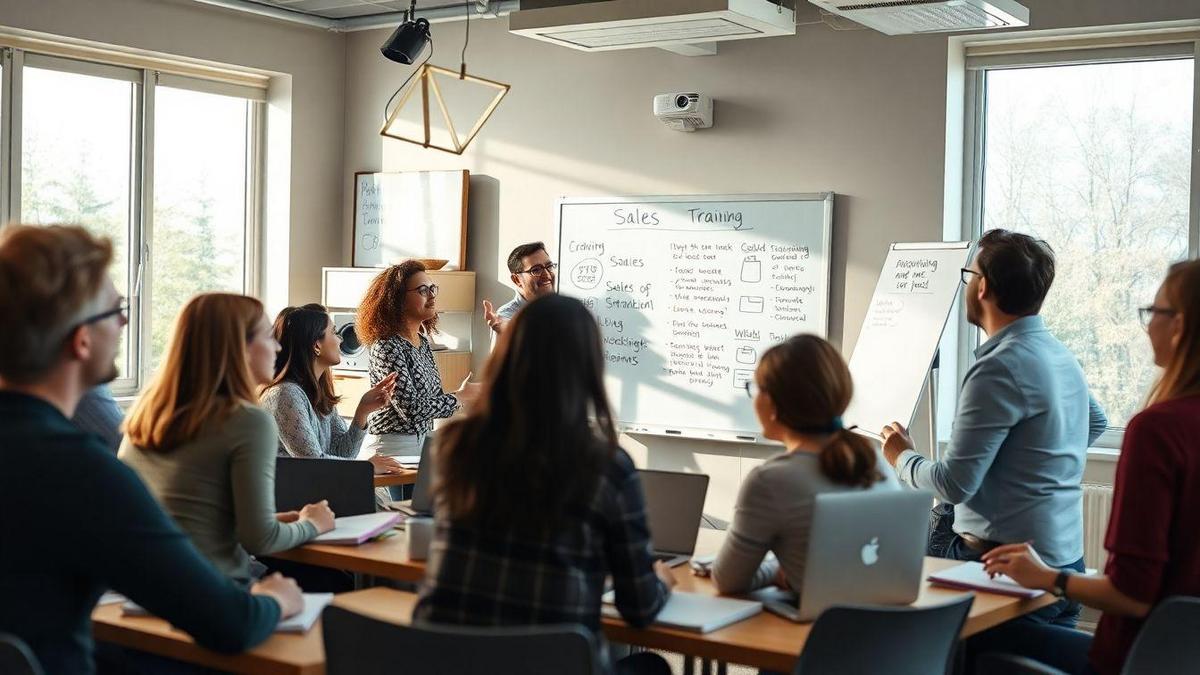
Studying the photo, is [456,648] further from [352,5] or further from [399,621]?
[352,5]

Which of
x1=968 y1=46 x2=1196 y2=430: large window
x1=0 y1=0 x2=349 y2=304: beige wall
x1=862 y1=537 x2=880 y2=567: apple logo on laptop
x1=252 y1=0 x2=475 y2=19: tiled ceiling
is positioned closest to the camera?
x1=862 y1=537 x2=880 y2=567: apple logo on laptop

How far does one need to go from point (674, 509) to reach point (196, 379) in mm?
1192

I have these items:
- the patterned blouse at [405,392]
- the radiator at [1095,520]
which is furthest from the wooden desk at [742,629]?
the radiator at [1095,520]

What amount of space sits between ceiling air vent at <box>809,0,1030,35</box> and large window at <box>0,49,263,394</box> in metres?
3.63

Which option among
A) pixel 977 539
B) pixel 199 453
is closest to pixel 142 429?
pixel 199 453

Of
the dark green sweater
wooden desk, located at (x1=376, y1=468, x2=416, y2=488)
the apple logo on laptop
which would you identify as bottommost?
wooden desk, located at (x1=376, y1=468, x2=416, y2=488)

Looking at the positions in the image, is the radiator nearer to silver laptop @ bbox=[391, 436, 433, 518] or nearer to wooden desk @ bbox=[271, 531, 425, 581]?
silver laptop @ bbox=[391, 436, 433, 518]

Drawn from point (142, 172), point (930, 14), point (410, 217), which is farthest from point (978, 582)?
point (142, 172)

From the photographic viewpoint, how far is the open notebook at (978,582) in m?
2.76

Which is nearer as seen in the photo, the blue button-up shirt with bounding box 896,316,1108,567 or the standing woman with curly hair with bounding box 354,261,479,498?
the blue button-up shirt with bounding box 896,316,1108,567

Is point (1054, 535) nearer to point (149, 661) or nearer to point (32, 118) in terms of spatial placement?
point (149, 661)

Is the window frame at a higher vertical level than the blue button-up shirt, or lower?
higher

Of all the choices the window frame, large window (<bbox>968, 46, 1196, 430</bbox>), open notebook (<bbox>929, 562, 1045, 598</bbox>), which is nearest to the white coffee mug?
open notebook (<bbox>929, 562, 1045, 598</bbox>)

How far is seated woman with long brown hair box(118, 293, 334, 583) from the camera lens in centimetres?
268
